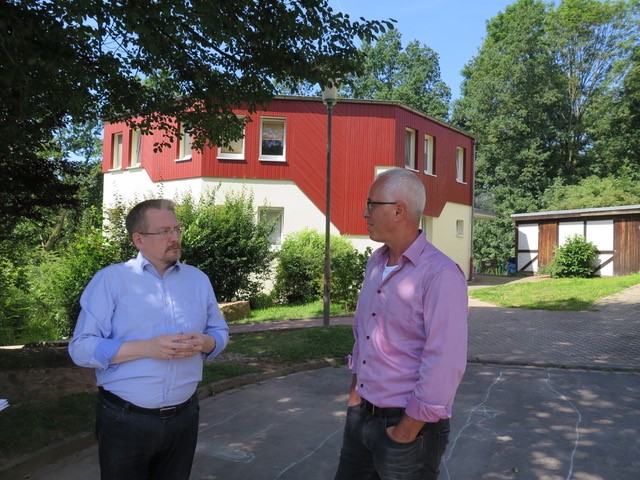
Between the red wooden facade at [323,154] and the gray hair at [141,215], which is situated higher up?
the red wooden facade at [323,154]

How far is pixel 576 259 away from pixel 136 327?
2537 cm

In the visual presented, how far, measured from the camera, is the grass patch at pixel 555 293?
17.0 m

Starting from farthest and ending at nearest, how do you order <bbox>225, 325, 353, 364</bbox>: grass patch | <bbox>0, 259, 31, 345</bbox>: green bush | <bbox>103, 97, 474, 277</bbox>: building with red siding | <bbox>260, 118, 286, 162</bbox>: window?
<bbox>260, 118, 286, 162</bbox>: window → <bbox>103, 97, 474, 277</bbox>: building with red siding → <bbox>0, 259, 31, 345</bbox>: green bush → <bbox>225, 325, 353, 364</bbox>: grass patch

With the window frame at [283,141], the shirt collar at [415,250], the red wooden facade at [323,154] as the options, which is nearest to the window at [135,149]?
the red wooden facade at [323,154]

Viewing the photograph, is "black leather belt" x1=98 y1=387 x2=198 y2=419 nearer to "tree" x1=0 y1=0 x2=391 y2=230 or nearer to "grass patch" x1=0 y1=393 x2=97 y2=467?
"grass patch" x1=0 y1=393 x2=97 y2=467

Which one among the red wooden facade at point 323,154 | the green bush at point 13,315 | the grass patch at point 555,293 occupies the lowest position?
the green bush at point 13,315

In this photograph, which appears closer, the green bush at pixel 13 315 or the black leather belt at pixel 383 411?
the black leather belt at pixel 383 411

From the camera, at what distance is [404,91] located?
167ft

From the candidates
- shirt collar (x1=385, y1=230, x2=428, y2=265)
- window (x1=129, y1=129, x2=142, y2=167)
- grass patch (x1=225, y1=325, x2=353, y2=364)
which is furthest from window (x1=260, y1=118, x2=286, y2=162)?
shirt collar (x1=385, y1=230, x2=428, y2=265)

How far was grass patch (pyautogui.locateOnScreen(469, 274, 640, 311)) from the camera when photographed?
1695 cm

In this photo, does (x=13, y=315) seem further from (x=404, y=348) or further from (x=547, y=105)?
(x=547, y=105)

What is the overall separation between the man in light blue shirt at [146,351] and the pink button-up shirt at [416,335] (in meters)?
0.81

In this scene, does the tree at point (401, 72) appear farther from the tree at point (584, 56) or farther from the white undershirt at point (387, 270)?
the white undershirt at point (387, 270)

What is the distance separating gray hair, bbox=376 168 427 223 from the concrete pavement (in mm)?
2709
